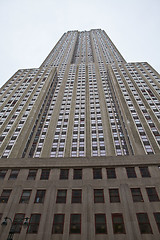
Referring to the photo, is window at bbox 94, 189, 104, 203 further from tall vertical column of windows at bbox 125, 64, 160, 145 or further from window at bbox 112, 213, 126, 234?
tall vertical column of windows at bbox 125, 64, 160, 145

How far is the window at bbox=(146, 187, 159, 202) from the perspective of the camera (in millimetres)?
23205

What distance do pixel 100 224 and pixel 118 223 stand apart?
210cm

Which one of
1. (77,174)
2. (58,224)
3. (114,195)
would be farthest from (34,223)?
(114,195)

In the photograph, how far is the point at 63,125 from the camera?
53.0m

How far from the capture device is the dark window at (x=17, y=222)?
2120 cm

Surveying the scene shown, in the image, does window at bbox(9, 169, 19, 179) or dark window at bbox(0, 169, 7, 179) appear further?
dark window at bbox(0, 169, 7, 179)

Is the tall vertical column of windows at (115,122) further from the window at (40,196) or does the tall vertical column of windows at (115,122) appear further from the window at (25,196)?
the window at (25,196)

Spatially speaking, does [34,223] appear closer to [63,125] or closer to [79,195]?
[79,195]

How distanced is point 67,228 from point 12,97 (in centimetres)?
5250

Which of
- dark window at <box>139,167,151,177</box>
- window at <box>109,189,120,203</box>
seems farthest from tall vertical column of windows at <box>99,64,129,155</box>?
window at <box>109,189,120,203</box>

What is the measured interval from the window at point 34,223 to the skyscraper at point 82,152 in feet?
0.37

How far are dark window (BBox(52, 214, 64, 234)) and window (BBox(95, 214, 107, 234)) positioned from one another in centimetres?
409

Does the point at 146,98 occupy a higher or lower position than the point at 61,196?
higher

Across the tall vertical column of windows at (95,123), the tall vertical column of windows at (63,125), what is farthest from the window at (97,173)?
the tall vertical column of windows at (63,125)
